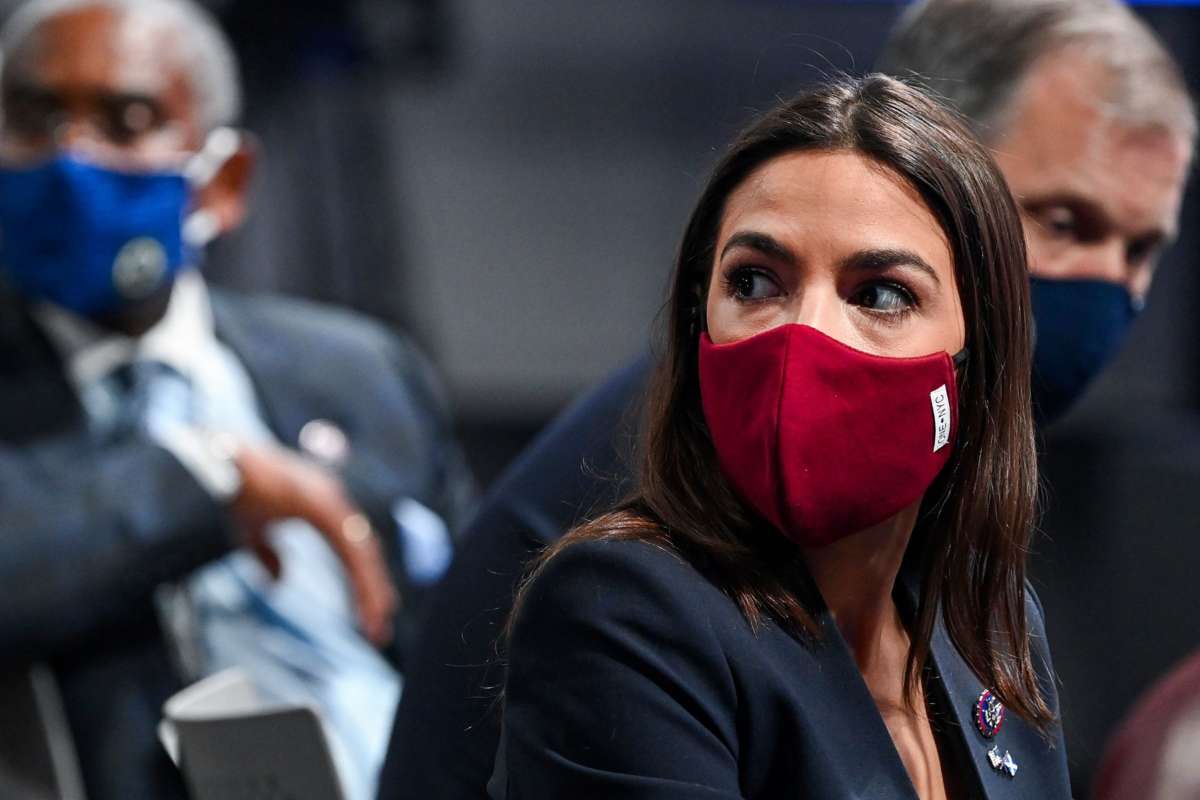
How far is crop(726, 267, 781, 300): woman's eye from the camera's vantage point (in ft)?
4.43

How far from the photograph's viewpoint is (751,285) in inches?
53.7

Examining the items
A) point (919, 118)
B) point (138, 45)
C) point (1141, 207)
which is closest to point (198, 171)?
point (138, 45)

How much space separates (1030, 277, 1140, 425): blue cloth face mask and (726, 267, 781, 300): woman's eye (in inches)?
26.3

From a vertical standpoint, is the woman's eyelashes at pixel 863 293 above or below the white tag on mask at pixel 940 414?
above

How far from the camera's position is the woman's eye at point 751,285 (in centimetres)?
135

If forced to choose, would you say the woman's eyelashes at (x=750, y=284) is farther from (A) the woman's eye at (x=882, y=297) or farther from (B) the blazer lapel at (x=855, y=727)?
(B) the blazer lapel at (x=855, y=727)

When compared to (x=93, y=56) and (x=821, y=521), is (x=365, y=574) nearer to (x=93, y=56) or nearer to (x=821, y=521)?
(x=93, y=56)

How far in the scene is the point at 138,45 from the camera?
2.97 metres

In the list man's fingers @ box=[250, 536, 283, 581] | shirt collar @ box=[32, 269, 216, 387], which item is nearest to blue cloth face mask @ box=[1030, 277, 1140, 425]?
man's fingers @ box=[250, 536, 283, 581]

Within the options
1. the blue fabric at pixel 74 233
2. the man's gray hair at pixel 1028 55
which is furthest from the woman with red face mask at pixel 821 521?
the blue fabric at pixel 74 233

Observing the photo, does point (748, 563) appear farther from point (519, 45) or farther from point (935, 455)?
point (519, 45)

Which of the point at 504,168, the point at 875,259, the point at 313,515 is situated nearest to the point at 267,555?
the point at 313,515

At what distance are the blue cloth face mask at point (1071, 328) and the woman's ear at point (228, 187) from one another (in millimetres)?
1714

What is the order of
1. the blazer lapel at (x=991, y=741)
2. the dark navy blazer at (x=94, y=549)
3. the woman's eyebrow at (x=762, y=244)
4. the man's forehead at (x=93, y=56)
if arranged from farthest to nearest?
the man's forehead at (x=93, y=56), the dark navy blazer at (x=94, y=549), the blazer lapel at (x=991, y=741), the woman's eyebrow at (x=762, y=244)
